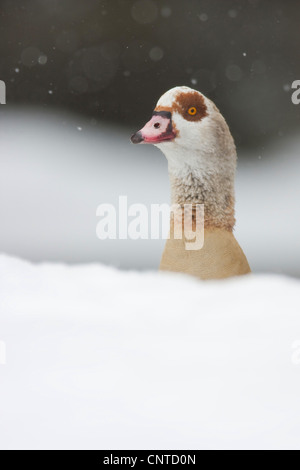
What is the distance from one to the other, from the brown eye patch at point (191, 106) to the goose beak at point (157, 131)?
0.02 m

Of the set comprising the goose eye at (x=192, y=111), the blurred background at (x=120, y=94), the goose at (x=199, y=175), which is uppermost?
the blurred background at (x=120, y=94)

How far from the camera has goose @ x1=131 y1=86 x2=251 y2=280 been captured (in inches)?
24.5

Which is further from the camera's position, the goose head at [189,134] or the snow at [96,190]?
the snow at [96,190]

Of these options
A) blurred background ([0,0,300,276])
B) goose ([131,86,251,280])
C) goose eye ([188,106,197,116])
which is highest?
blurred background ([0,0,300,276])

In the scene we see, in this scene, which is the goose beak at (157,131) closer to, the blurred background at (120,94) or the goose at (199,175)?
the goose at (199,175)

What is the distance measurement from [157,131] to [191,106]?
6 cm

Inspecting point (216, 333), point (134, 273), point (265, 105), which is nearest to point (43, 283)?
point (134, 273)

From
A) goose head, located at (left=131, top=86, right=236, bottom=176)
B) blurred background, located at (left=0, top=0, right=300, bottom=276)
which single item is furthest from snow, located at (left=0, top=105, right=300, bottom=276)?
goose head, located at (left=131, top=86, right=236, bottom=176)

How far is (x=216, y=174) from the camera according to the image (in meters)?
0.66

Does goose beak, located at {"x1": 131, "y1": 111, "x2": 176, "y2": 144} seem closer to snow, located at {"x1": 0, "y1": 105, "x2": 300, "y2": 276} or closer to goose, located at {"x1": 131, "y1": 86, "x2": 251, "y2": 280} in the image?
goose, located at {"x1": 131, "y1": 86, "x2": 251, "y2": 280}

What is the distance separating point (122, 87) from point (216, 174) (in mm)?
327

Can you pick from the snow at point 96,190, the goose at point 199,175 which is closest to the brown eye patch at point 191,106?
the goose at point 199,175

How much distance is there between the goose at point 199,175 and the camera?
622mm

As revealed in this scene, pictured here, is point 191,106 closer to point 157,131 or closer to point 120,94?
point 157,131
